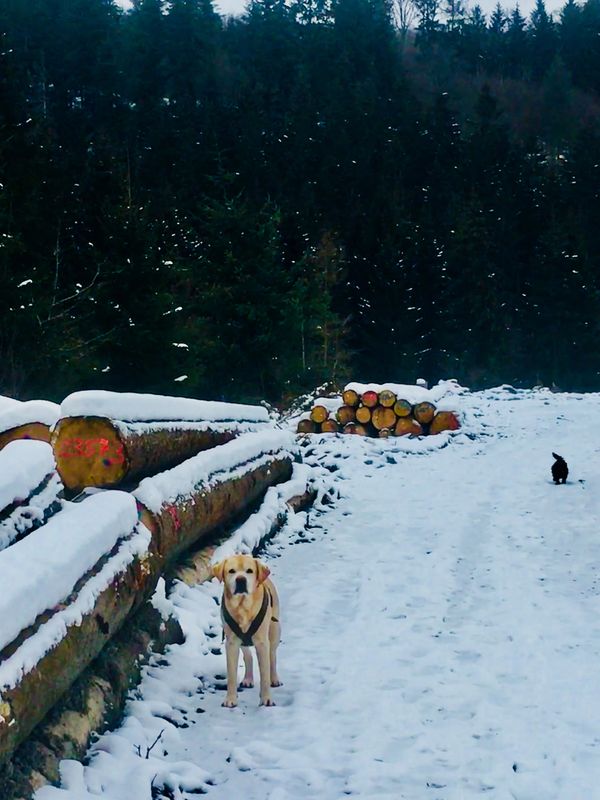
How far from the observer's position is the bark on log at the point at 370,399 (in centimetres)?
1834

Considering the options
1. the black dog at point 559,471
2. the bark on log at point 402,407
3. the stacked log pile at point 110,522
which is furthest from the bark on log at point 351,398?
the stacked log pile at point 110,522

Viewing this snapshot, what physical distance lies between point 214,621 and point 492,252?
157 ft

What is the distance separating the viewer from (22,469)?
15.9 ft

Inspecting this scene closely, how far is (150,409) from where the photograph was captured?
7.50 metres

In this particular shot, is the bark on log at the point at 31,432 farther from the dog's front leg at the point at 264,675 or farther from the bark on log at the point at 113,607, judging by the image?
the dog's front leg at the point at 264,675

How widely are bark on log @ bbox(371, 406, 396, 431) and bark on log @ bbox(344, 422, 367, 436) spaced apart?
0.99 ft

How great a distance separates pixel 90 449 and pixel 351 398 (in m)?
12.5

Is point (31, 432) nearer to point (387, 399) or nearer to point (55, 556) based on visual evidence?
point (55, 556)

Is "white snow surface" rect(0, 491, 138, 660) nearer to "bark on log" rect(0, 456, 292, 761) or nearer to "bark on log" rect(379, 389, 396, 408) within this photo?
"bark on log" rect(0, 456, 292, 761)

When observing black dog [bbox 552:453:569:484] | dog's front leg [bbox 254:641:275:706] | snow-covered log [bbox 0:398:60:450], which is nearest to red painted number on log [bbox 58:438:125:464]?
snow-covered log [bbox 0:398:60:450]

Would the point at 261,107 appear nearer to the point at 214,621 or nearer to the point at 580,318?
the point at 580,318

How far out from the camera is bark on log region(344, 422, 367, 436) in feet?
60.6

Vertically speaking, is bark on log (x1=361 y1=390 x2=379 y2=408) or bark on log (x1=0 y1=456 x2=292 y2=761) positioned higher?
bark on log (x1=0 y1=456 x2=292 y2=761)

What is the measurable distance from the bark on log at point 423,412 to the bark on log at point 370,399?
1.01 m
